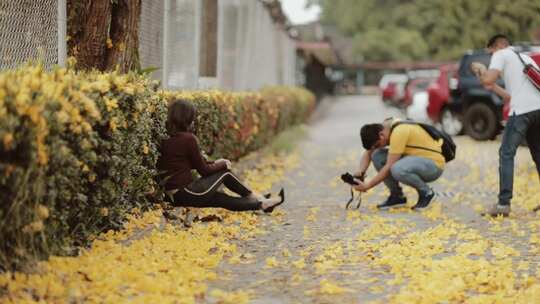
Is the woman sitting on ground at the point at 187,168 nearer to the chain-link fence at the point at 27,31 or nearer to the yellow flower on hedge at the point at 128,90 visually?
the chain-link fence at the point at 27,31

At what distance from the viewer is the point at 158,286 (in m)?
5.31

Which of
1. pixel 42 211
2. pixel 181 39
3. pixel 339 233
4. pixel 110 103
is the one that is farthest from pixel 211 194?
pixel 181 39

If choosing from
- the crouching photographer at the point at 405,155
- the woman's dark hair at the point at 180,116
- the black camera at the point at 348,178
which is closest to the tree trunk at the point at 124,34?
the woman's dark hair at the point at 180,116

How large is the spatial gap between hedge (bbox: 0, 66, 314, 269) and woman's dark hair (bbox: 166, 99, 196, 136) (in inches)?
3.9

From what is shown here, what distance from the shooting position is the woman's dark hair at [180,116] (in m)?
8.29

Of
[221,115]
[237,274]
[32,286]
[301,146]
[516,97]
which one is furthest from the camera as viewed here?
[301,146]

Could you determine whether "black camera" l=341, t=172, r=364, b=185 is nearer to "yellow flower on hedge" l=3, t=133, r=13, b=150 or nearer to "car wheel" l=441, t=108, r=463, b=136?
"yellow flower on hedge" l=3, t=133, r=13, b=150

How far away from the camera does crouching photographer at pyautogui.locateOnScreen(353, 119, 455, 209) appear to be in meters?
9.43

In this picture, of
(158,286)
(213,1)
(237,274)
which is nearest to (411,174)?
(237,274)

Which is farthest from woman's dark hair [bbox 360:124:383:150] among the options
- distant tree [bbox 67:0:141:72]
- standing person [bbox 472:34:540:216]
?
distant tree [bbox 67:0:141:72]

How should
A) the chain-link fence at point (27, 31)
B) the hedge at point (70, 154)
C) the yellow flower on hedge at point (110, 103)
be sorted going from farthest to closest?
the chain-link fence at point (27, 31), the yellow flower on hedge at point (110, 103), the hedge at point (70, 154)

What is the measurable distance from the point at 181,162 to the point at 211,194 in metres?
0.39

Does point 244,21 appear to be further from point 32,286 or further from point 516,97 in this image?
point 32,286

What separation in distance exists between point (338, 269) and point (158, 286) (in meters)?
1.42
